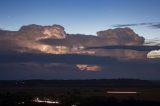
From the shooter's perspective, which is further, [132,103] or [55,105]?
[132,103]

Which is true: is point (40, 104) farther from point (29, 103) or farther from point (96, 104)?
point (96, 104)

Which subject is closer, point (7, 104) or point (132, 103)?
point (7, 104)

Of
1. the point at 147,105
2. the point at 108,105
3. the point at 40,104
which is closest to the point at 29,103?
the point at 40,104

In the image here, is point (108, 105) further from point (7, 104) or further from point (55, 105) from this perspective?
point (7, 104)

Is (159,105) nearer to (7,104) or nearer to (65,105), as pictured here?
(65,105)

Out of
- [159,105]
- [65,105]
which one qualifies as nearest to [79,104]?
[65,105]

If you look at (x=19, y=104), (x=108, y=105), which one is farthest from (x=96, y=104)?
(x=19, y=104)
